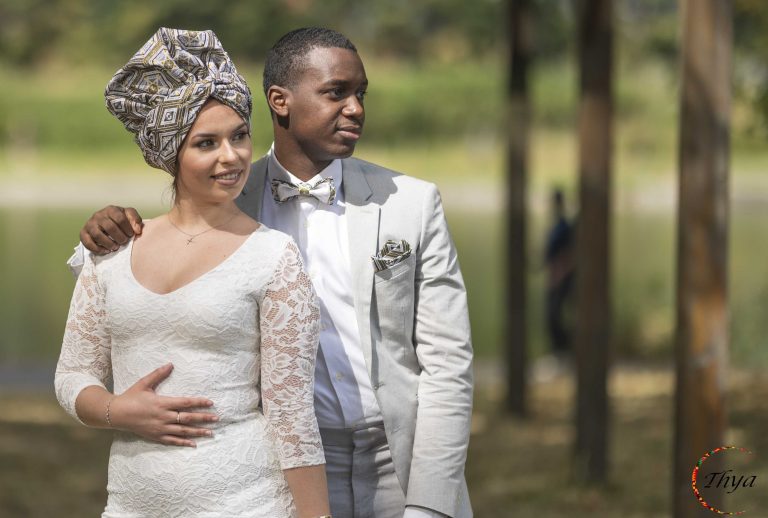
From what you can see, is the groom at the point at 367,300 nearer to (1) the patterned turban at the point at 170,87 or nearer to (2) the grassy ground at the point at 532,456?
(1) the patterned turban at the point at 170,87

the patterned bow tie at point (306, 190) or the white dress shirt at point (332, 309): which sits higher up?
the patterned bow tie at point (306, 190)

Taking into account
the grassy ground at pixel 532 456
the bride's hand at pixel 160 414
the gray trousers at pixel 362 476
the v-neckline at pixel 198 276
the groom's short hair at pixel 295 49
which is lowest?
the grassy ground at pixel 532 456

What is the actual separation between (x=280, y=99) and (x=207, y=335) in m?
0.59

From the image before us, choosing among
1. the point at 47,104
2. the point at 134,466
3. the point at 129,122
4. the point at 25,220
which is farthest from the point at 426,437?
the point at 47,104

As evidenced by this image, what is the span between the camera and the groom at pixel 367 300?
2789mm

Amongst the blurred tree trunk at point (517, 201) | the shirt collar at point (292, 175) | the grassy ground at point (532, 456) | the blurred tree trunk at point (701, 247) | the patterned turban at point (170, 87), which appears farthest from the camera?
the blurred tree trunk at point (517, 201)

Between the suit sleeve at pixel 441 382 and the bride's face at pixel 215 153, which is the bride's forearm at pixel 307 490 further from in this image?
the bride's face at pixel 215 153

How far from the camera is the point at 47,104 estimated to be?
144 feet

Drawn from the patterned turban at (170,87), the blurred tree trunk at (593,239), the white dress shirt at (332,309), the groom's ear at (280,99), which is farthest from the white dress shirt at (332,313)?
the blurred tree trunk at (593,239)

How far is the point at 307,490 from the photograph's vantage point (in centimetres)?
258

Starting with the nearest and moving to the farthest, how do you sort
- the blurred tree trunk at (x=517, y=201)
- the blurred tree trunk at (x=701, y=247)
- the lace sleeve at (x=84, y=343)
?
the lace sleeve at (x=84, y=343)
the blurred tree trunk at (x=701, y=247)
the blurred tree trunk at (x=517, y=201)

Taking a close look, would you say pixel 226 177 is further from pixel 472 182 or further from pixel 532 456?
pixel 472 182

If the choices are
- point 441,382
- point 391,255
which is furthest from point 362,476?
point 391,255

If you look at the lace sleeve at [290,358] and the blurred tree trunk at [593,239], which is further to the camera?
the blurred tree trunk at [593,239]
